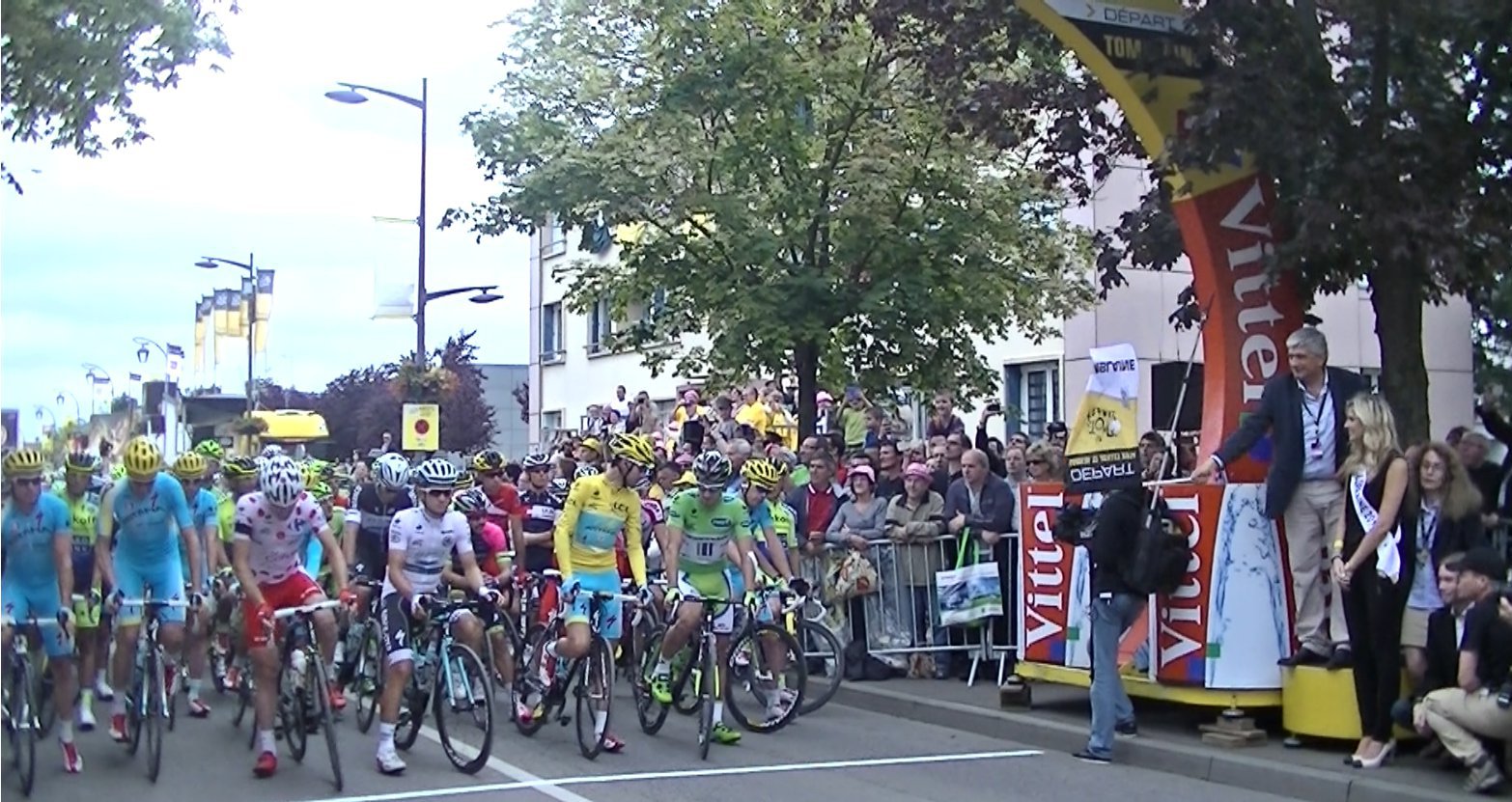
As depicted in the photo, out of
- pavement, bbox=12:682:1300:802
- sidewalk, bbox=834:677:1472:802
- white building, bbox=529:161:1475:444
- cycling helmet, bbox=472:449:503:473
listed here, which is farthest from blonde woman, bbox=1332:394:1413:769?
white building, bbox=529:161:1475:444

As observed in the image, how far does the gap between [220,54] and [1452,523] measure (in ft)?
22.7

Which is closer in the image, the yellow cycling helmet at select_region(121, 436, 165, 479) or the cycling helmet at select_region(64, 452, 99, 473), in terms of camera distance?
the cycling helmet at select_region(64, 452, 99, 473)

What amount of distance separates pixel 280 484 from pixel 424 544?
0.94 m

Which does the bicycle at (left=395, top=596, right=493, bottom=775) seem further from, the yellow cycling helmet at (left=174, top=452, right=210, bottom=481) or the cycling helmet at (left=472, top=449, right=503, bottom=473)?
the cycling helmet at (left=472, top=449, right=503, bottom=473)

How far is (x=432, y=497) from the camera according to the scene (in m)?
11.3

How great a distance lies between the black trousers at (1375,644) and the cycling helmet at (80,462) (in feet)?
22.3

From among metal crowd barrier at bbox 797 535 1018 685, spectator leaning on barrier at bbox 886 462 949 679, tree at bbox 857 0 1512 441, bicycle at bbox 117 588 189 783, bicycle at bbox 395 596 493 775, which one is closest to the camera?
bicycle at bbox 117 588 189 783

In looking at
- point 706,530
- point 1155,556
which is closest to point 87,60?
point 706,530

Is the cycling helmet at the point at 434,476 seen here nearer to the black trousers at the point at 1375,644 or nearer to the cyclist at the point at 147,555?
the cyclist at the point at 147,555

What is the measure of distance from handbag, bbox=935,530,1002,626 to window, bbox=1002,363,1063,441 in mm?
15414

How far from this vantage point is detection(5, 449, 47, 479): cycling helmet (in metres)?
6.85

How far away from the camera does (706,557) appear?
Result: 12.5 m

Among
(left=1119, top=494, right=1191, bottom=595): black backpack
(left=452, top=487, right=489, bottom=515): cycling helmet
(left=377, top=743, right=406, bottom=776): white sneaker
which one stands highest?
(left=452, top=487, right=489, bottom=515): cycling helmet

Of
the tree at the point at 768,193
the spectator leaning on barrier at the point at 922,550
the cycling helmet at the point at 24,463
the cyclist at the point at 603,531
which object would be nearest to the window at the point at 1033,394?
the tree at the point at 768,193
